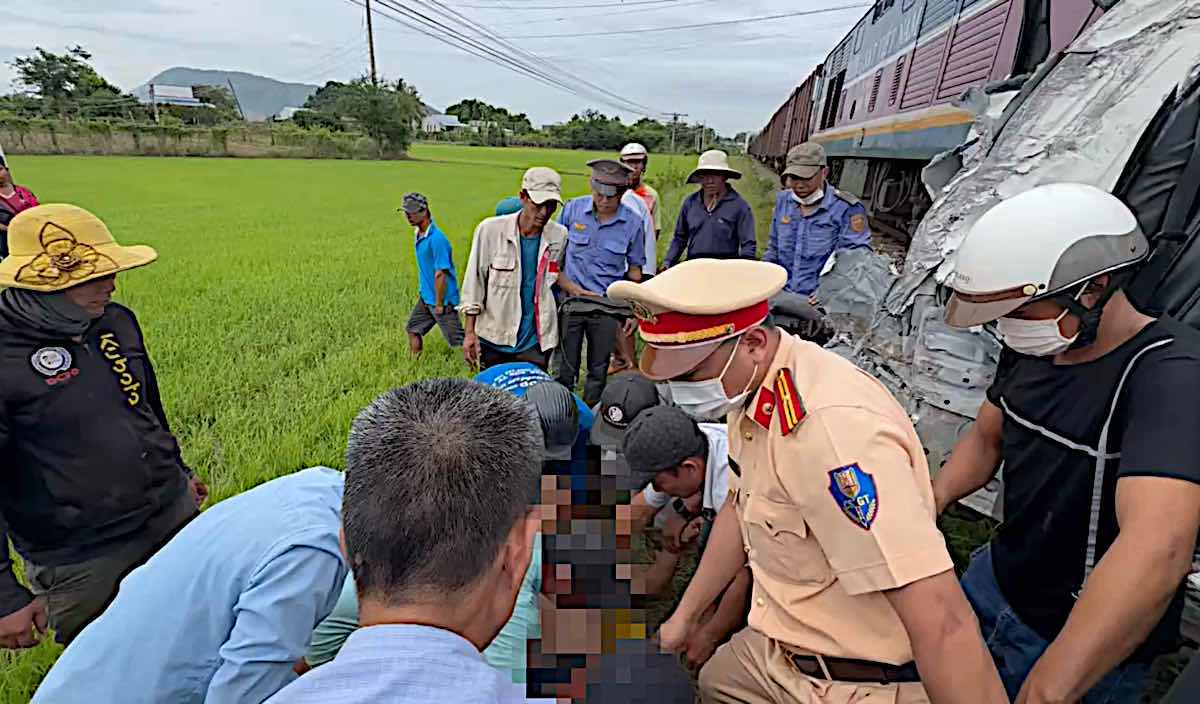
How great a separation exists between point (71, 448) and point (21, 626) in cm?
54

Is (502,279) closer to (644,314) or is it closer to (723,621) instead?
(723,621)

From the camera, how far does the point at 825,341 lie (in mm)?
4477

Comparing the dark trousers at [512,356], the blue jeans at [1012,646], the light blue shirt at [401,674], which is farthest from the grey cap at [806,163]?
the light blue shirt at [401,674]

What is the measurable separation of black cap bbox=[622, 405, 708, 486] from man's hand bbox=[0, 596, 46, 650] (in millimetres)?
1887

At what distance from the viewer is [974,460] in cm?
197

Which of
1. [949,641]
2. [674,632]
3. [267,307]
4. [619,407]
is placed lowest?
[267,307]

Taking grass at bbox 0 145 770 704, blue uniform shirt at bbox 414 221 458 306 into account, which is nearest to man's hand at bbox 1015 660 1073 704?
grass at bbox 0 145 770 704

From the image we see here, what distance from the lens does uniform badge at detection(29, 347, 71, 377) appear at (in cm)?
218

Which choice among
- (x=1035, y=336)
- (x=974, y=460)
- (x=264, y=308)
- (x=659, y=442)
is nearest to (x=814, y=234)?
(x=659, y=442)

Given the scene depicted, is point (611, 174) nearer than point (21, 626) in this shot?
No

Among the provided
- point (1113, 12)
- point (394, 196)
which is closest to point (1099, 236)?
point (1113, 12)

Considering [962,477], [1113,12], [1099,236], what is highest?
[1113,12]

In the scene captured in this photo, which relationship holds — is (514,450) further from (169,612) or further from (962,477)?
(962,477)

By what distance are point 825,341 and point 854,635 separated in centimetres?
312
